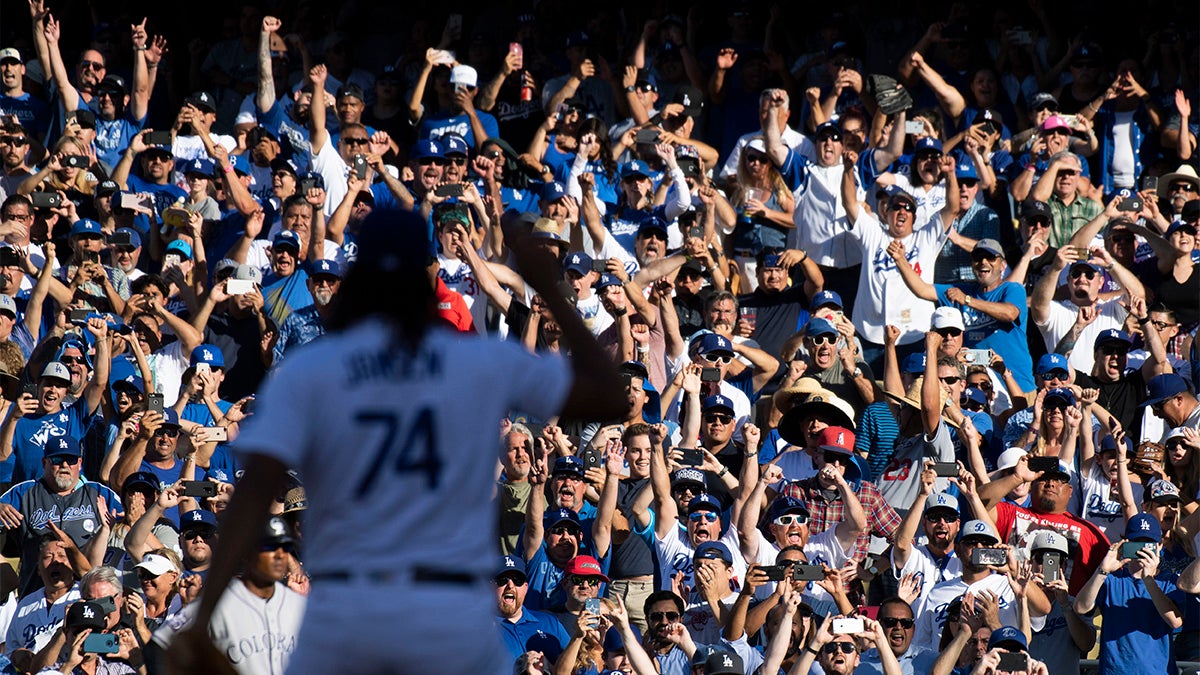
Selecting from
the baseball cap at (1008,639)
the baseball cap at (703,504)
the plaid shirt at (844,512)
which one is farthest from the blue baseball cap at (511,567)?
the baseball cap at (1008,639)

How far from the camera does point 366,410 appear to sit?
3.76m

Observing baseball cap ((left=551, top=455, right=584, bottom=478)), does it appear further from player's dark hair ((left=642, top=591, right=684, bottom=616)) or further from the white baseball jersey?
the white baseball jersey

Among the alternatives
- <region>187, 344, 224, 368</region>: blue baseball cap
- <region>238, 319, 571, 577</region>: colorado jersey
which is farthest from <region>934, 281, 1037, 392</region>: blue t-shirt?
<region>238, 319, 571, 577</region>: colorado jersey

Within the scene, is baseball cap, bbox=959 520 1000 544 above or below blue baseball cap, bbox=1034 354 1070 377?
below

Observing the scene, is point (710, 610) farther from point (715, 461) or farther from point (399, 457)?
point (399, 457)

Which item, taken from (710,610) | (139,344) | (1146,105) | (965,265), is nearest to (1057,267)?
(965,265)

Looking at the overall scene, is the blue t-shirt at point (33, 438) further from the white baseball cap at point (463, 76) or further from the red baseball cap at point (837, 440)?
the white baseball cap at point (463, 76)

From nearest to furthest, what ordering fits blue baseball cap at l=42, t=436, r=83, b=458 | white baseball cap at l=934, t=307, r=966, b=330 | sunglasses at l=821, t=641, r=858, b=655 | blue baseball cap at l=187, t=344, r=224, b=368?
sunglasses at l=821, t=641, r=858, b=655, blue baseball cap at l=42, t=436, r=83, b=458, white baseball cap at l=934, t=307, r=966, b=330, blue baseball cap at l=187, t=344, r=224, b=368

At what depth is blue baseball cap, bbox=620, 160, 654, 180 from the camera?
43.9 feet

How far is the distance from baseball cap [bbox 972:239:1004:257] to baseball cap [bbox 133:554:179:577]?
5.36 metres

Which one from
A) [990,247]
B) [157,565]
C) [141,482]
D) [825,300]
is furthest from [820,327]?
[157,565]

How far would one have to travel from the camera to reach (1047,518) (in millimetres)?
10367

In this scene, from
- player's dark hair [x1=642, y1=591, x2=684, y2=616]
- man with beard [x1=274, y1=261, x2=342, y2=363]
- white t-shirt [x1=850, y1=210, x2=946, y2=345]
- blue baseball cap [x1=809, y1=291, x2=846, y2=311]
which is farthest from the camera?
white t-shirt [x1=850, y1=210, x2=946, y2=345]

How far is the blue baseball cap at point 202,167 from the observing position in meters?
13.6
